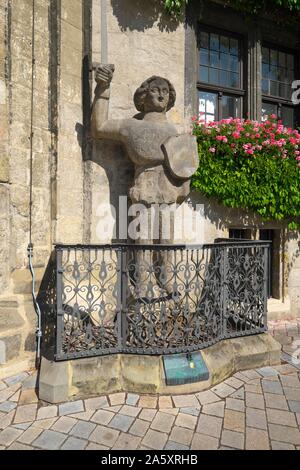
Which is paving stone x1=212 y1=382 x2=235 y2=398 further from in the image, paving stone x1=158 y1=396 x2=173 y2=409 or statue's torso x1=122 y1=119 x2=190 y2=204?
statue's torso x1=122 y1=119 x2=190 y2=204

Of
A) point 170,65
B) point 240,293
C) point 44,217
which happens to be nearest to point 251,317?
point 240,293

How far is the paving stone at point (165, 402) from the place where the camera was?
8.77ft

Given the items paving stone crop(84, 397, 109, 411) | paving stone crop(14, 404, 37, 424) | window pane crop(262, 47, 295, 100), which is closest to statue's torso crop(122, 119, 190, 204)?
paving stone crop(84, 397, 109, 411)

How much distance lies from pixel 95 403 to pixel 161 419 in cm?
57

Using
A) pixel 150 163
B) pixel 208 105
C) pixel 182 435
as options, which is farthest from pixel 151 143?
pixel 182 435

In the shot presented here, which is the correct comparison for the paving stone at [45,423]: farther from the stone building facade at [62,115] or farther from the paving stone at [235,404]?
the paving stone at [235,404]

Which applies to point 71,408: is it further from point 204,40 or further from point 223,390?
point 204,40

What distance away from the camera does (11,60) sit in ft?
10.8

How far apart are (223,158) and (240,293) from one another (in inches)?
71.5

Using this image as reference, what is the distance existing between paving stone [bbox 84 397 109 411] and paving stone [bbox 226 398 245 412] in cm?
98

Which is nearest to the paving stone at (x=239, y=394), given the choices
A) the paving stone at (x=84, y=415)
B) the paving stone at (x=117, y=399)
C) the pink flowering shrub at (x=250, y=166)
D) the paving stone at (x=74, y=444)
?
the paving stone at (x=117, y=399)

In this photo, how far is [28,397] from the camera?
278 centimetres
